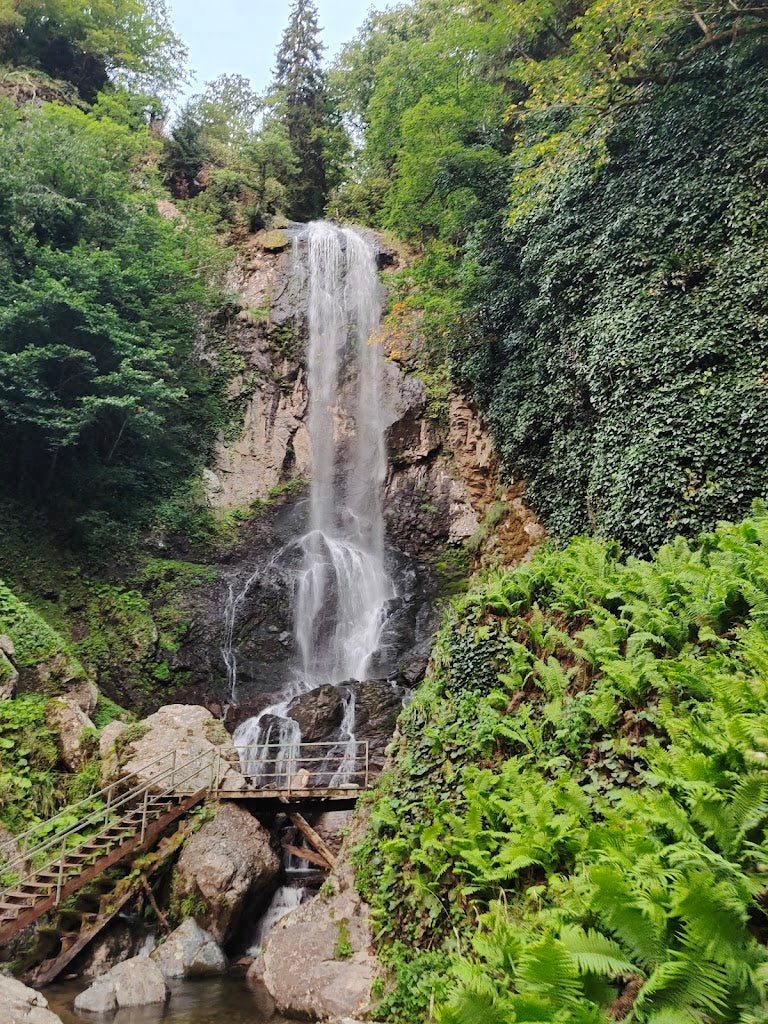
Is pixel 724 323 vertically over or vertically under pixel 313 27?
under

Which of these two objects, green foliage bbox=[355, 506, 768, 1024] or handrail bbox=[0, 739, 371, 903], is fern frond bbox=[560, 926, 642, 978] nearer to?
green foliage bbox=[355, 506, 768, 1024]

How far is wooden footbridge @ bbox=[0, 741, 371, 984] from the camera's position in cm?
820

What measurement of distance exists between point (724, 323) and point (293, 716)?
405 inches

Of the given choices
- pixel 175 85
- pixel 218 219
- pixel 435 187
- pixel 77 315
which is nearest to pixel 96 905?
pixel 77 315

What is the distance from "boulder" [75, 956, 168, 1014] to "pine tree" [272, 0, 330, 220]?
26.7 metres

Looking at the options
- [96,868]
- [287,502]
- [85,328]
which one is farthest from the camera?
[287,502]

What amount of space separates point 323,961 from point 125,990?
9.65 feet

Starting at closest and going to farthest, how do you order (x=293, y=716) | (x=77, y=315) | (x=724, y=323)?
(x=724, y=323)
(x=293, y=716)
(x=77, y=315)

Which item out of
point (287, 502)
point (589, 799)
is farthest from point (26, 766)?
point (287, 502)

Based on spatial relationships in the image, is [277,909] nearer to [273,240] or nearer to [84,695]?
[84,695]

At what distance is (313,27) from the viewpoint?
99.4 feet

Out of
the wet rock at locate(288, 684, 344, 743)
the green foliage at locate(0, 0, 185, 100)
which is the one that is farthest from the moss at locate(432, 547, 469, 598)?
the green foliage at locate(0, 0, 185, 100)

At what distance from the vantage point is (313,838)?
10258 mm

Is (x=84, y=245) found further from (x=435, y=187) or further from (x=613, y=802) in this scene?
(x=613, y=802)
